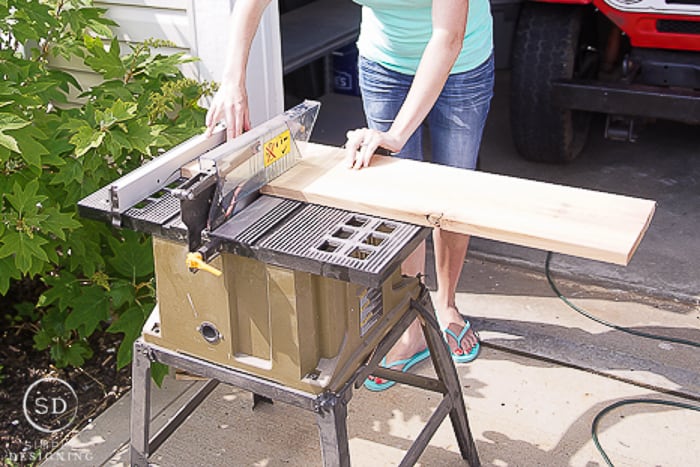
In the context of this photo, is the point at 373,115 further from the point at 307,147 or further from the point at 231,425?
the point at 231,425

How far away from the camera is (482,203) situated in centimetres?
229

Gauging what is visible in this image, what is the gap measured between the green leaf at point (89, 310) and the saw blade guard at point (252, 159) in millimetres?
1112

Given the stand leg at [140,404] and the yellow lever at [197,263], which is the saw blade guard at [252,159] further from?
the stand leg at [140,404]

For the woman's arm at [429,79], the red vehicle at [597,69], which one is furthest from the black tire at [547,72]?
the woman's arm at [429,79]

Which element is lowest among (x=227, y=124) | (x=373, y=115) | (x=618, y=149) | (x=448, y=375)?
(x=618, y=149)

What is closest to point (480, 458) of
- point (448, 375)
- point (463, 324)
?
point (448, 375)

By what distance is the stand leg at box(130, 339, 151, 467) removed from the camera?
98.2 inches

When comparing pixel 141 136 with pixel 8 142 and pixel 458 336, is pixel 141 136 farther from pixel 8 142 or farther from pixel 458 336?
pixel 458 336

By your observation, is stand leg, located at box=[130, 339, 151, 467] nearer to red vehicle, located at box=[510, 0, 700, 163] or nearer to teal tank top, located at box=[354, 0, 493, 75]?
teal tank top, located at box=[354, 0, 493, 75]

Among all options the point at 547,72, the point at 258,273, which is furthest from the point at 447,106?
the point at 547,72

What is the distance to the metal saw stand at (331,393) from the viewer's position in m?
2.30

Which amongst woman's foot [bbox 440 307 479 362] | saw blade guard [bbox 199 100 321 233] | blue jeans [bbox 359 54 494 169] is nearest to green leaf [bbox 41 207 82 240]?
saw blade guard [bbox 199 100 321 233]

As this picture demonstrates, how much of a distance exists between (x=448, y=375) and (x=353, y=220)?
69cm

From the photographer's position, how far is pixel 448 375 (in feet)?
8.98
